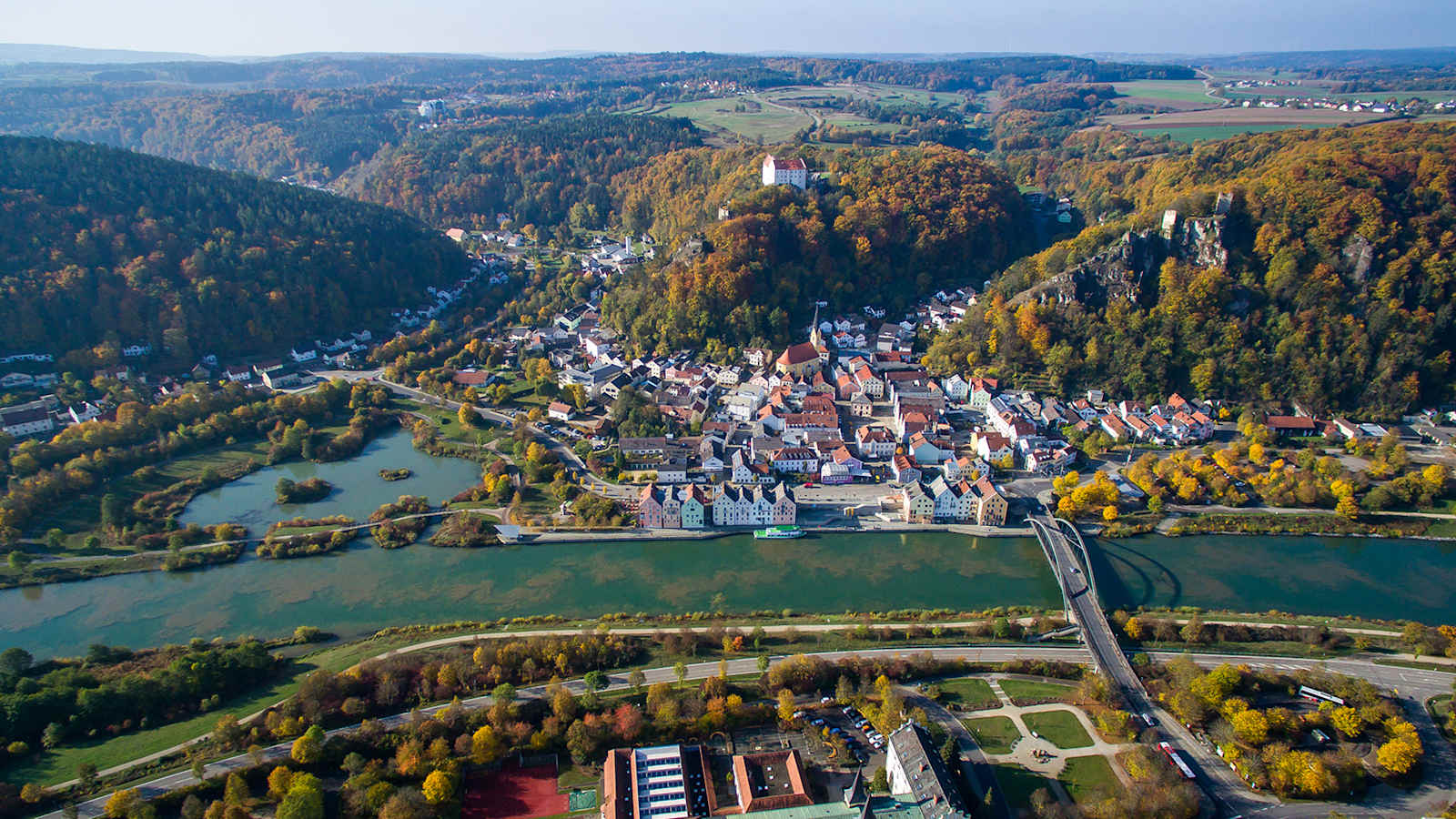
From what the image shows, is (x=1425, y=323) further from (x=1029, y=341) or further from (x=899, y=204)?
(x=899, y=204)

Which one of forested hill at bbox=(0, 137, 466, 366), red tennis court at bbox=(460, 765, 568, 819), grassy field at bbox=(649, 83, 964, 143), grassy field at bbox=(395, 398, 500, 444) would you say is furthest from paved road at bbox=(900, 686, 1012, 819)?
grassy field at bbox=(649, 83, 964, 143)

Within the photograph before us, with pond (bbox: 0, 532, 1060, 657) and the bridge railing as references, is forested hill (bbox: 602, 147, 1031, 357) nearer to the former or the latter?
pond (bbox: 0, 532, 1060, 657)

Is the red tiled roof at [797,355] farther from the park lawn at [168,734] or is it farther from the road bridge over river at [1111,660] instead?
the park lawn at [168,734]

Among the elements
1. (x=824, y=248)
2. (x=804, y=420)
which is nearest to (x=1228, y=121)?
(x=824, y=248)

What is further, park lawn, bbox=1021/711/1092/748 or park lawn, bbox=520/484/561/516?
park lawn, bbox=520/484/561/516

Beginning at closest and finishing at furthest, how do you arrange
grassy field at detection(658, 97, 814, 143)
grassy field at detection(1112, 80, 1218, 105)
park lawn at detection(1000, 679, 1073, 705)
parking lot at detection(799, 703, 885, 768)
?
parking lot at detection(799, 703, 885, 768) < park lawn at detection(1000, 679, 1073, 705) < grassy field at detection(658, 97, 814, 143) < grassy field at detection(1112, 80, 1218, 105)

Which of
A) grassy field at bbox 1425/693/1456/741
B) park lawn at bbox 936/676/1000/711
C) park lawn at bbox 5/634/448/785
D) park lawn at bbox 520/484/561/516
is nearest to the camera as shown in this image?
park lawn at bbox 5/634/448/785

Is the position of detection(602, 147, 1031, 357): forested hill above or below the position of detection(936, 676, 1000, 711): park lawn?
above

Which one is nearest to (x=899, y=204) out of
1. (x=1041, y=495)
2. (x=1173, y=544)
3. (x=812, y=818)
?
(x=1041, y=495)
